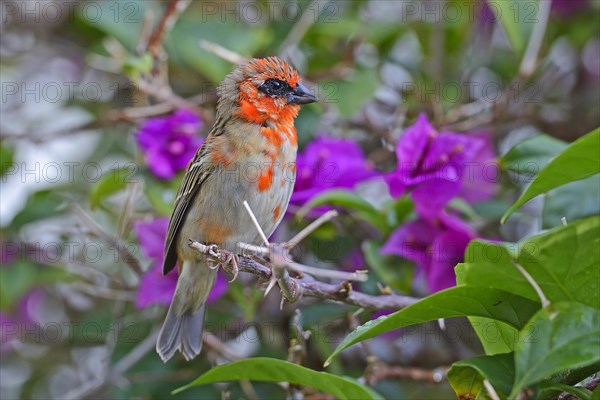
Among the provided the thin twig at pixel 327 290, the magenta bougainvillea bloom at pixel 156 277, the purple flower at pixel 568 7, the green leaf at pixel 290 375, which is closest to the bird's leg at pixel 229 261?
the thin twig at pixel 327 290

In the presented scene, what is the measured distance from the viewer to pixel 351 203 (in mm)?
2301

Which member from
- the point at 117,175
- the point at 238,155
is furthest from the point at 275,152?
the point at 117,175

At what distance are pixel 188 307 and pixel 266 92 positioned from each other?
755 mm

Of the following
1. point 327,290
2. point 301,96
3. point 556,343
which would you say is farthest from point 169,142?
point 556,343

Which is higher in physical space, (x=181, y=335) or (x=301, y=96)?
(x=301, y=96)

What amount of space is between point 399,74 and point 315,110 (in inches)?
22.9

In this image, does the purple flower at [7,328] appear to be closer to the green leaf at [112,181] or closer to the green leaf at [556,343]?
the green leaf at [112,181]

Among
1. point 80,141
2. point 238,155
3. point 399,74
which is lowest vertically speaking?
point 80,141

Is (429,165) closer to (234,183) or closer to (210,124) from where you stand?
(234,183)

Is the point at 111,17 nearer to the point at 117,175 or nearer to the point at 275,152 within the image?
the point at 117,175

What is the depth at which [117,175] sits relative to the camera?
272 cm

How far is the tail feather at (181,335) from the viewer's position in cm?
249

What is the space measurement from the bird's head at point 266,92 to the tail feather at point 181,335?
2.21 ft

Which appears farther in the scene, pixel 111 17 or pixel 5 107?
pixel 5 107
